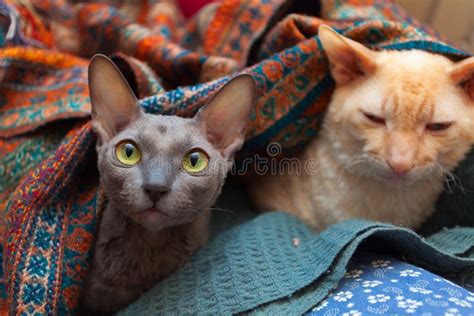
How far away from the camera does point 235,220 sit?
4.05ft

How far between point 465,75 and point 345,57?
10.4 inches

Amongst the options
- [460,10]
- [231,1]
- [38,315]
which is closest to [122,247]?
[38,315]

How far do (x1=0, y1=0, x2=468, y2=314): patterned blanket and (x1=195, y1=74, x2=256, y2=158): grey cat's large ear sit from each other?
0.36 ft

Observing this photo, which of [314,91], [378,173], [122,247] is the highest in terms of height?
[314,91]

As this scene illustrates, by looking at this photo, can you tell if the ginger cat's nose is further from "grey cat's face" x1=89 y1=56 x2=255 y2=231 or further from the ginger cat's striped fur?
"grey cat's face" x1=89 y1=56 x2=255 y2=231

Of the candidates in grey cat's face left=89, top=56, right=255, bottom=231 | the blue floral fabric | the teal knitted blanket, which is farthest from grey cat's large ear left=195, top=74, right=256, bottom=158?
the blue floral fabric

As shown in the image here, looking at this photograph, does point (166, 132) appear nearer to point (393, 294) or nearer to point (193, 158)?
point (193, 158)

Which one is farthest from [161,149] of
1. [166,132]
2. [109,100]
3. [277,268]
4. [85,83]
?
[85,83]

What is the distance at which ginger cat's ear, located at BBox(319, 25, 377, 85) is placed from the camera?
105 centimetres

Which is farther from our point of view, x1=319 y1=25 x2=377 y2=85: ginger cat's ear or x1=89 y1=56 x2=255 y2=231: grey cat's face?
x1=319 y1=25 x2=377 y2=85: ginger cat's ear

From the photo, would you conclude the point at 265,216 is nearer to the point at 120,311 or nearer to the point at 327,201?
the point at 327,201

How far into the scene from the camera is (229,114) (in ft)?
3.20

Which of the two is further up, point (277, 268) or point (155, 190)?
point (155, 190)

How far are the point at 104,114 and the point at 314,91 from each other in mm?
565
